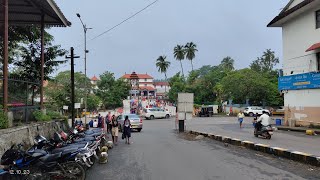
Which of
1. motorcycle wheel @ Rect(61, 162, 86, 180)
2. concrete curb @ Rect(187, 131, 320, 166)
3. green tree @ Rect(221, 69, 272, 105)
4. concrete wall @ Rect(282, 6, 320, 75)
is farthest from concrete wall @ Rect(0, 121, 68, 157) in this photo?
green tree @ Rect(221, 69, 272, 105)

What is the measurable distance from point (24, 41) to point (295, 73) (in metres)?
20.1

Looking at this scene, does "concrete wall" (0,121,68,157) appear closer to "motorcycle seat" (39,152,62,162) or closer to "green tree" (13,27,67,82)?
"motorcycle seat" (39,152,62,162)

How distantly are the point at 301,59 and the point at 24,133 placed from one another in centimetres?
2091

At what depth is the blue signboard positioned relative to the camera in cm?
2384

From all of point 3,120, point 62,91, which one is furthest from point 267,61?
point 3,120

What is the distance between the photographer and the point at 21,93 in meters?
15.3

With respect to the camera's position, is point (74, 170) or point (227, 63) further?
point (227, 63)

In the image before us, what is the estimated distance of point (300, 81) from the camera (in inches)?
1013

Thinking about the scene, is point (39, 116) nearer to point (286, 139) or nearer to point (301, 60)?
point (286, 139)

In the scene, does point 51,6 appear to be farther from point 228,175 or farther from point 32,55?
point 228,175

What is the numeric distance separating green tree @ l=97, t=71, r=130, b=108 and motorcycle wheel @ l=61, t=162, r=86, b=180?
72.2m

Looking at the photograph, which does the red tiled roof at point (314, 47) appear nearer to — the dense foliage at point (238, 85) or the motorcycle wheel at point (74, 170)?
the motorcycle wheel at point (74, 170)

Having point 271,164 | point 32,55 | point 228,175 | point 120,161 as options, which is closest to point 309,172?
point 271,164

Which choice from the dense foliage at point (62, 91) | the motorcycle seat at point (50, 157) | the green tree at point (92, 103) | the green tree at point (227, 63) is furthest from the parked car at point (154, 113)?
the green tree at point (227, 63)
